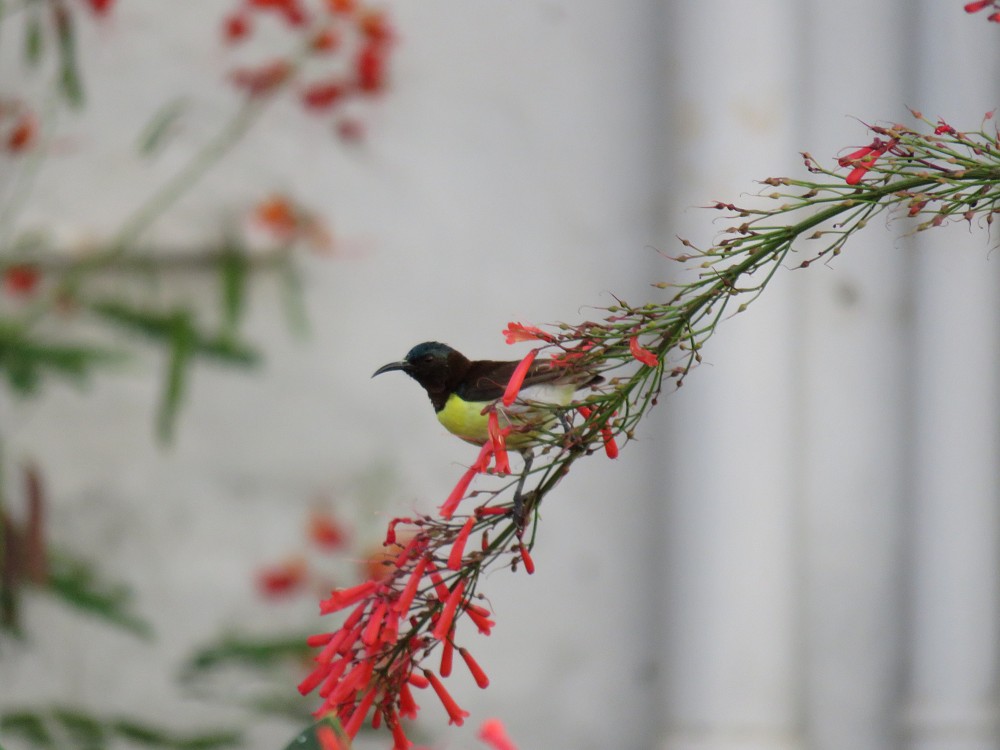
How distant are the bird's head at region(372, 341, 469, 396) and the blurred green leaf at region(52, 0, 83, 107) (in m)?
0.89

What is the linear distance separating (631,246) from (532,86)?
0.22 meters

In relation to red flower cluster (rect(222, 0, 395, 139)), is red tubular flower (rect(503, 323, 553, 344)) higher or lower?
lower

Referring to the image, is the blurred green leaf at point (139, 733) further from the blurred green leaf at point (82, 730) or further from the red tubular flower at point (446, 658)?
the red tubular flower at point (446, 658)

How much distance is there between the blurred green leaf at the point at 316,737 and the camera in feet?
1.05

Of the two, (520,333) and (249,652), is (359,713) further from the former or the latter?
(249,652)

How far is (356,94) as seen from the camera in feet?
4.50

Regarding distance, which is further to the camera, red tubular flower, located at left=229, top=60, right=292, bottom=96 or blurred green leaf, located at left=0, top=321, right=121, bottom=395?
red tubular flower, located at left=229, top=60, right=292, bottom=96

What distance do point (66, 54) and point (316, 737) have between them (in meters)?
1.06

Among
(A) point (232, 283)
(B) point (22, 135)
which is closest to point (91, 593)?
(A) point (232, 283)

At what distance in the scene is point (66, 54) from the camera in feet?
4.00

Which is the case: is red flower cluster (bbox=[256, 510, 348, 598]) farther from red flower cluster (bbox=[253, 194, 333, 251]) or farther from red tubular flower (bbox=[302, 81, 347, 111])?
red tubular flower (bbox=[302, 81, 347, 111])

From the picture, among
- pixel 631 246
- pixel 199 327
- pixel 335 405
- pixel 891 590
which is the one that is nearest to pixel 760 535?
pixel 891 590

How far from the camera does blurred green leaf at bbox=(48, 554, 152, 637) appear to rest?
131 cm

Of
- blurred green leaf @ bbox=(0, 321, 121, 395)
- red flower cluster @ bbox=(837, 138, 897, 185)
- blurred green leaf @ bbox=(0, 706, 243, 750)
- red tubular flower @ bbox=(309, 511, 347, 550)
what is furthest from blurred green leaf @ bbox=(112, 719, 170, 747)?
red flower cluster @ bbox=(837, 138, 897, 185)
